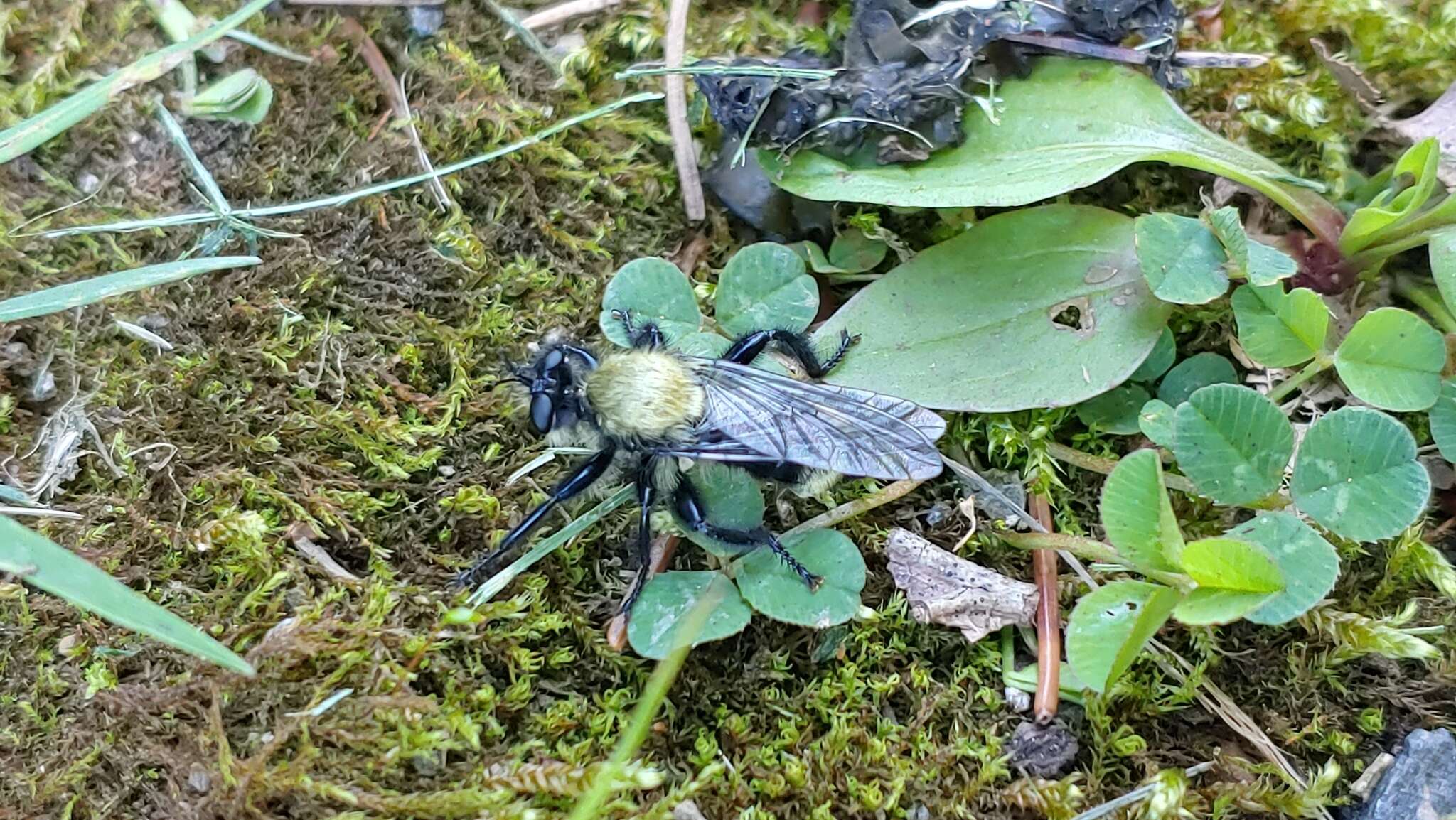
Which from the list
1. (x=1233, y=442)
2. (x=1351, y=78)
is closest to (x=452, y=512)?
(x=1233, y=442)

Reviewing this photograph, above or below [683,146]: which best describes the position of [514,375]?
below

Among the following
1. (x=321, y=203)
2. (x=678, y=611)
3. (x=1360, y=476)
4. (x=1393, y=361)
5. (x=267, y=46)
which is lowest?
(x=678, y=611)

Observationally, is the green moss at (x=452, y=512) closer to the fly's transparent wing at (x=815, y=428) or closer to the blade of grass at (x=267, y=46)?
the blade of grass at (x=267, y=46)

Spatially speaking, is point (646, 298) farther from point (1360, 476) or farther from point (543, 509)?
point (1360, 476)

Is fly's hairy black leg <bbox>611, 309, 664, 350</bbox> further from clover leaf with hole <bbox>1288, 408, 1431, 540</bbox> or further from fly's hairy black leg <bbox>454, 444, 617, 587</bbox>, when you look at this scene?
clover leaf with hole <bbox>1288, 408, 1431, 540</bbox>

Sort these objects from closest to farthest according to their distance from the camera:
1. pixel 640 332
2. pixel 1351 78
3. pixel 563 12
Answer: pixel 640 332 < pixel 1351 78 < pixel 563 12

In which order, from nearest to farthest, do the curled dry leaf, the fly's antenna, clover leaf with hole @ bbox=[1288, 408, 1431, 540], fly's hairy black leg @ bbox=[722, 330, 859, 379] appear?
clover leaf with hole @ bbox=[1288, 408, 1431, 540] → the curled dry leaf → the fly's antenna → fly's hairy black leg @ bbox=[722, 330, 859, 379]

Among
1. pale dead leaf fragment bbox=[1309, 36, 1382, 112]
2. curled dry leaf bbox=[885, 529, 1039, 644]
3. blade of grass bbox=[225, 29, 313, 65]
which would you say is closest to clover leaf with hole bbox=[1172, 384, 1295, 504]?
curled dry leaf bbox=[885, 529, 1039, 644]
